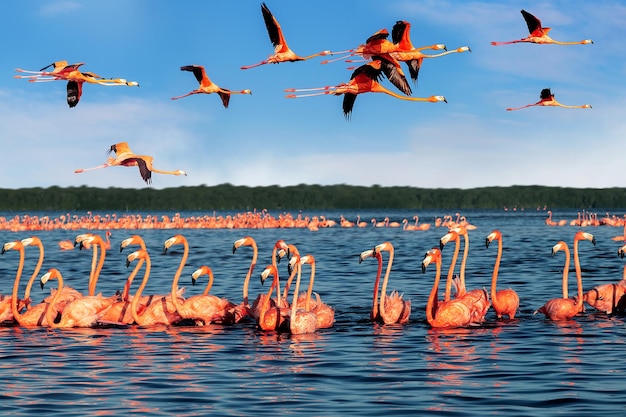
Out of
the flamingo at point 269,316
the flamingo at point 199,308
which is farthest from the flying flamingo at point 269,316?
the flamingo at point 199,308

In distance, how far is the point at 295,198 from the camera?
499 feet

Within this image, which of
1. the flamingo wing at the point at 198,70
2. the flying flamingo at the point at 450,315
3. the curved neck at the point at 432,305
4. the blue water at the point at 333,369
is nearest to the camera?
the blue water at the point at 333,369

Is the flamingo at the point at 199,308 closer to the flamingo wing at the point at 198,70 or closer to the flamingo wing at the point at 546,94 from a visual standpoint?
the flamingo wing at the point at 198,70

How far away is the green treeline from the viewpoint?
147 m

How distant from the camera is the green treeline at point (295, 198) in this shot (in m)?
147

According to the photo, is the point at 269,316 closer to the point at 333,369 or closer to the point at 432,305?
the point at 432,305

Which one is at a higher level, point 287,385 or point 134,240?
point 134,240

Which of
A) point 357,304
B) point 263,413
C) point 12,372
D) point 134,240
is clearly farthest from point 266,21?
point 263,413

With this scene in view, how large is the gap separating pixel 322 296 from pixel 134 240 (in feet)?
20.5

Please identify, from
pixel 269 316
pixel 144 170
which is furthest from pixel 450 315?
pixel 144 170

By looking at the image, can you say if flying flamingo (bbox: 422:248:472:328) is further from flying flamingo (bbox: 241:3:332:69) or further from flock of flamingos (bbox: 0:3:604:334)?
flying flamingo (bbox: 241:3:332:69)

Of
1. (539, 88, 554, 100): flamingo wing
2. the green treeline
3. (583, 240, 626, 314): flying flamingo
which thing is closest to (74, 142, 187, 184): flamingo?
(583, 240, 626, 314): flying flamingo

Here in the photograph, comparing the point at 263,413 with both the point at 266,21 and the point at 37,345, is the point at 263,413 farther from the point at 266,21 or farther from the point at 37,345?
the point at 266,21

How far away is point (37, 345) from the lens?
54.3ft
